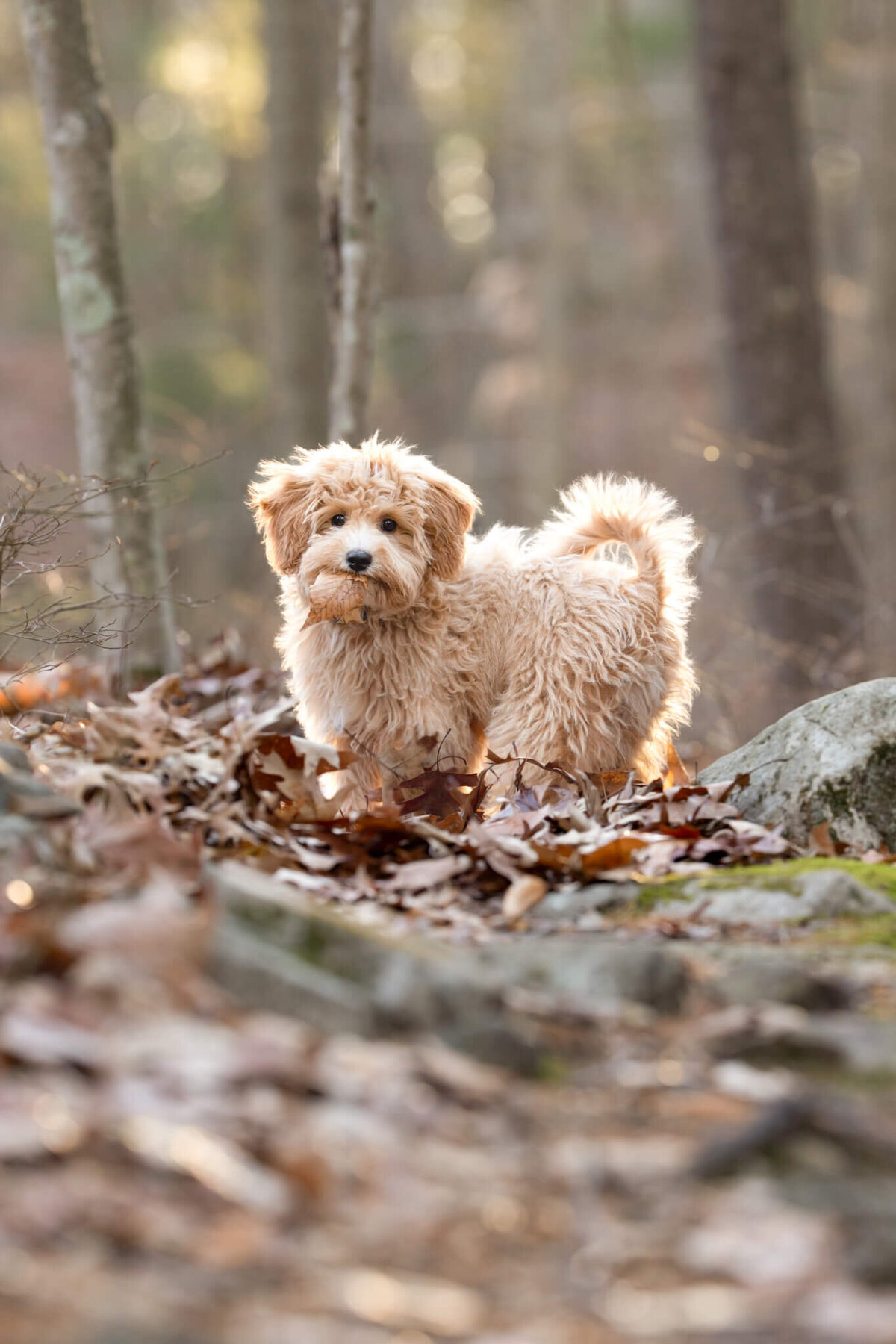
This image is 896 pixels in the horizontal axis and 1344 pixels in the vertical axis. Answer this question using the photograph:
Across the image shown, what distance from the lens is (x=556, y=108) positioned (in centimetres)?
2116

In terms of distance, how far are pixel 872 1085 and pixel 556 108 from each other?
21171 mm

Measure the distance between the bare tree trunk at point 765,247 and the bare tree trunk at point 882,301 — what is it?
146 inches

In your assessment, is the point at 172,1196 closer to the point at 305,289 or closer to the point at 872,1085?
the point at 872,1085

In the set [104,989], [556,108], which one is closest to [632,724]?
[104,989]

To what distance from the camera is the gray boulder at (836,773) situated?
4160mm

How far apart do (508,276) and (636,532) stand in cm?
2062

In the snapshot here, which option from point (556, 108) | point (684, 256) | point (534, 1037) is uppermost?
point (684, 256)

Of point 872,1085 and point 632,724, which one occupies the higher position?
point 632,724

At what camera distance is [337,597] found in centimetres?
480

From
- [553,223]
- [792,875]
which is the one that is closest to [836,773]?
[792,875]

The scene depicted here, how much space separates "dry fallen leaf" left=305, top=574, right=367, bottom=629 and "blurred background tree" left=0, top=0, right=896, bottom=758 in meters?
3.62

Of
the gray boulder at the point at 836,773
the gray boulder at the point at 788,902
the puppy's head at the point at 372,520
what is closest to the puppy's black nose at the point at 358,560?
the puppy's head at the point at 372,520

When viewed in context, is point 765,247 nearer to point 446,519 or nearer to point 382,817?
point 446,519

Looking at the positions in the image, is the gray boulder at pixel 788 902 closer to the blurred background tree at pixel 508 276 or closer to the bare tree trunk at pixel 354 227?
the bare tree trunk at pixel 354 227
